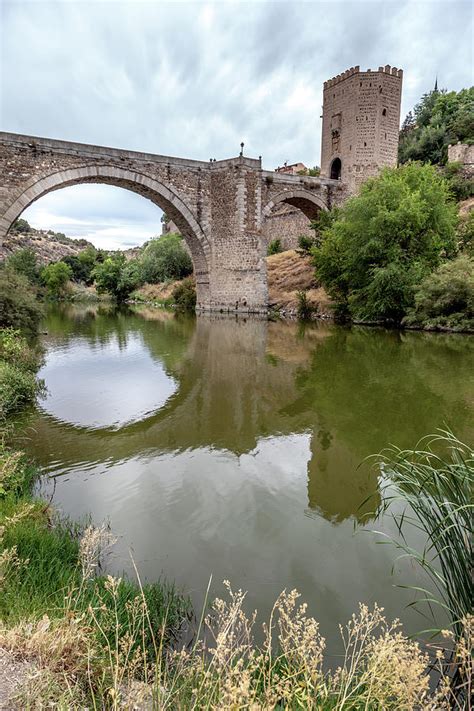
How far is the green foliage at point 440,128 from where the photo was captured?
113 feet

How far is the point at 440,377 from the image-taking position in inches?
364

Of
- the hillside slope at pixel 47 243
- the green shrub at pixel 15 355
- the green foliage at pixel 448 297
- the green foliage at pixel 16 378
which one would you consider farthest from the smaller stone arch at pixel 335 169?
the hillside slope at pixel 47 243

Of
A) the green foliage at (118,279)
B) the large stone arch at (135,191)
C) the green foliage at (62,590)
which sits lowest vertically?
the green foliage at (62,590)

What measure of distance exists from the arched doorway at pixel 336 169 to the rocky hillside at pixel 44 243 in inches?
2123

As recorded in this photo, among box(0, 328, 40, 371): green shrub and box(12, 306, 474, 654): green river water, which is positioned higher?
box(0, 328, 40, 371): green shrub

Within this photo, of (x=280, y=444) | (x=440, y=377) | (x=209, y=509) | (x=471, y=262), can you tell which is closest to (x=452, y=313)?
(x=471, y=262)

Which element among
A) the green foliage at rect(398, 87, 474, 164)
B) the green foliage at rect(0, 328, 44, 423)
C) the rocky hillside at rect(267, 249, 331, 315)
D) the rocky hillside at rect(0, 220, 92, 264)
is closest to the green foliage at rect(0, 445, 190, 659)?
the green foliage at rect(0, 328, 44, 423)

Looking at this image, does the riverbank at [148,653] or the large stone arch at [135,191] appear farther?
the large stone arch at [135,191]

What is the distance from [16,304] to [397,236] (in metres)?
13.6

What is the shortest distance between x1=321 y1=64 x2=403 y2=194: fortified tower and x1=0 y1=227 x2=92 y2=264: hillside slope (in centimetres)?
5511

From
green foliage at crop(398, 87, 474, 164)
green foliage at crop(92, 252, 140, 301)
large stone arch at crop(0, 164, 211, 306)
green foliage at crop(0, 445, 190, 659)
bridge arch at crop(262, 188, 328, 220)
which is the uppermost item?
green foliage at crop(398, 87, 474, 164)

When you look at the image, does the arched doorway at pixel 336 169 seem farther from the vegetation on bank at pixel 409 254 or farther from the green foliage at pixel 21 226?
the green foliage at pixel 21 226

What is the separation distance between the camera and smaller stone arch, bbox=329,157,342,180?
30.8 metres

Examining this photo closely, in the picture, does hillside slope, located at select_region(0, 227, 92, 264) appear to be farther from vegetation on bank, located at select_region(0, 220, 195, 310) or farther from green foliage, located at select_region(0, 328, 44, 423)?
green foliage, located at select_region(0, 328, 44, 423)
